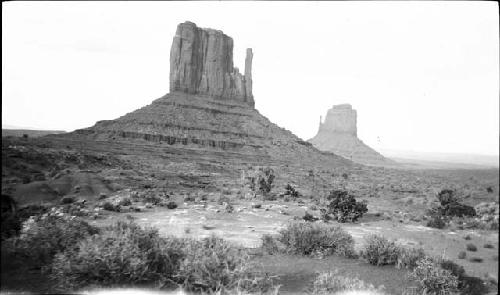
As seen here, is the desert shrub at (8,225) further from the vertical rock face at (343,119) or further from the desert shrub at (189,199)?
the vertical rock face at (343,119)

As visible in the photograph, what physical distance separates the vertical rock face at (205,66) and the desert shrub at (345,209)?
272ft

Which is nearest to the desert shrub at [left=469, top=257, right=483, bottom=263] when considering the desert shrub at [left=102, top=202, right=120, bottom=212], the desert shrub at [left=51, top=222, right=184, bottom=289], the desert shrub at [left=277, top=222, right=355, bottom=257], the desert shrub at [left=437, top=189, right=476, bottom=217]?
the desert shrub at [left=277, top=222, right=355, bottom=257]

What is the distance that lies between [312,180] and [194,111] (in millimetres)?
50616

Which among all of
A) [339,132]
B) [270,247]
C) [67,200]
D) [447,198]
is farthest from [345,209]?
[339,132]

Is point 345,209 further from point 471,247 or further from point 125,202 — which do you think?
point 125,202

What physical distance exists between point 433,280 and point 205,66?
10196cm

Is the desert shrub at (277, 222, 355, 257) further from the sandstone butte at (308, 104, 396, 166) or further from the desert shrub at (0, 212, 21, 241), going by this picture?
the sandstone butte at (308, 104, 396, 166)

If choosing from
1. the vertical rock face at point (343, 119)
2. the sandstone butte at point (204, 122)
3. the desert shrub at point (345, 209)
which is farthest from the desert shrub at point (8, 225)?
the vertical rock face at point (343, 119)

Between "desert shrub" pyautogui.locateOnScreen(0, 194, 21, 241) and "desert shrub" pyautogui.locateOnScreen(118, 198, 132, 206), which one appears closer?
"desert shrub" pyautogui.locateOnScreen(0, 194, 21, 241)

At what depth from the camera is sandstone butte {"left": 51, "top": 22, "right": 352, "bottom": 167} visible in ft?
228

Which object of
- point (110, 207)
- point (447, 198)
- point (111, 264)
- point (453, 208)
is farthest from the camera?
point (447, 198)

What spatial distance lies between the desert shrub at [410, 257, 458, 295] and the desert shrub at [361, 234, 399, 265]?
5.66ft

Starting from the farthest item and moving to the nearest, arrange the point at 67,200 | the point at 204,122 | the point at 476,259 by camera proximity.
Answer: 1. the point at 204,122
2. the point at 67,200
3. the point at 476,259

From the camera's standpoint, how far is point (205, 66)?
10662 cm
